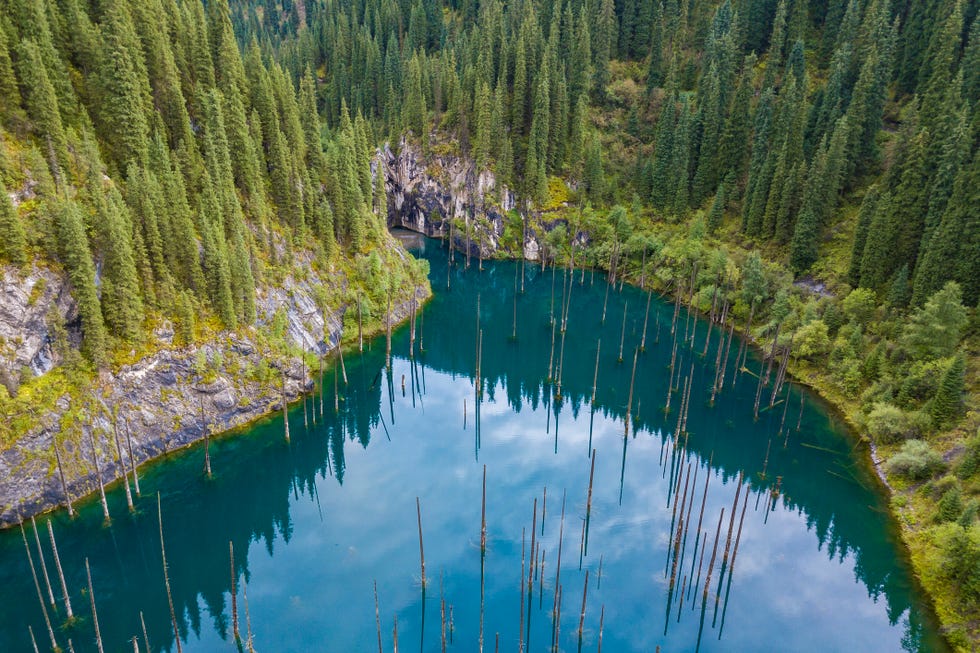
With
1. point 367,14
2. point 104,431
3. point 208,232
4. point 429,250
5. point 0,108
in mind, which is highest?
point 367,14

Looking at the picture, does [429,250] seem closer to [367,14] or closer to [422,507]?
[422,507]

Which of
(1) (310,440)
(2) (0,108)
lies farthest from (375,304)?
(2) (0,108)

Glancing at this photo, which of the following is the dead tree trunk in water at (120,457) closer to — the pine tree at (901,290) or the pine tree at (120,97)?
the pine tree at (120,97)

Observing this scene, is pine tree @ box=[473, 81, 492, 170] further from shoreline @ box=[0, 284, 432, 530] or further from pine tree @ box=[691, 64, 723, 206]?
shoreline @ box=[0, 284, 432, 530]

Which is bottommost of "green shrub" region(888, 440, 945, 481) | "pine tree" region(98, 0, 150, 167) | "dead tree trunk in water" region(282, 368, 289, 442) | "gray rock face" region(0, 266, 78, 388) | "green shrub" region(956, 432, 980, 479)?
"dead tree trunk in water" region(282, 368, 289, 442)

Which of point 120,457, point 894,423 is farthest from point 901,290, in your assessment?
point 120,457

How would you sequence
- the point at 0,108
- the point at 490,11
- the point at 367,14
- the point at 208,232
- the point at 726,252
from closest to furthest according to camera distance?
the point at 0,108, the point at 208,232, the point at 726,252, the point at 490,11, the point at 367,14

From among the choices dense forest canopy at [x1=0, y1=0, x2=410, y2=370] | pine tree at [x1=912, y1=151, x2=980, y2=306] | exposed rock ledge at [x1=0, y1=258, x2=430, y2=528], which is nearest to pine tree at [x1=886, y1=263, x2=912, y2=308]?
pine tree at [x1=912, y1=151, x2=980, y2=306]
